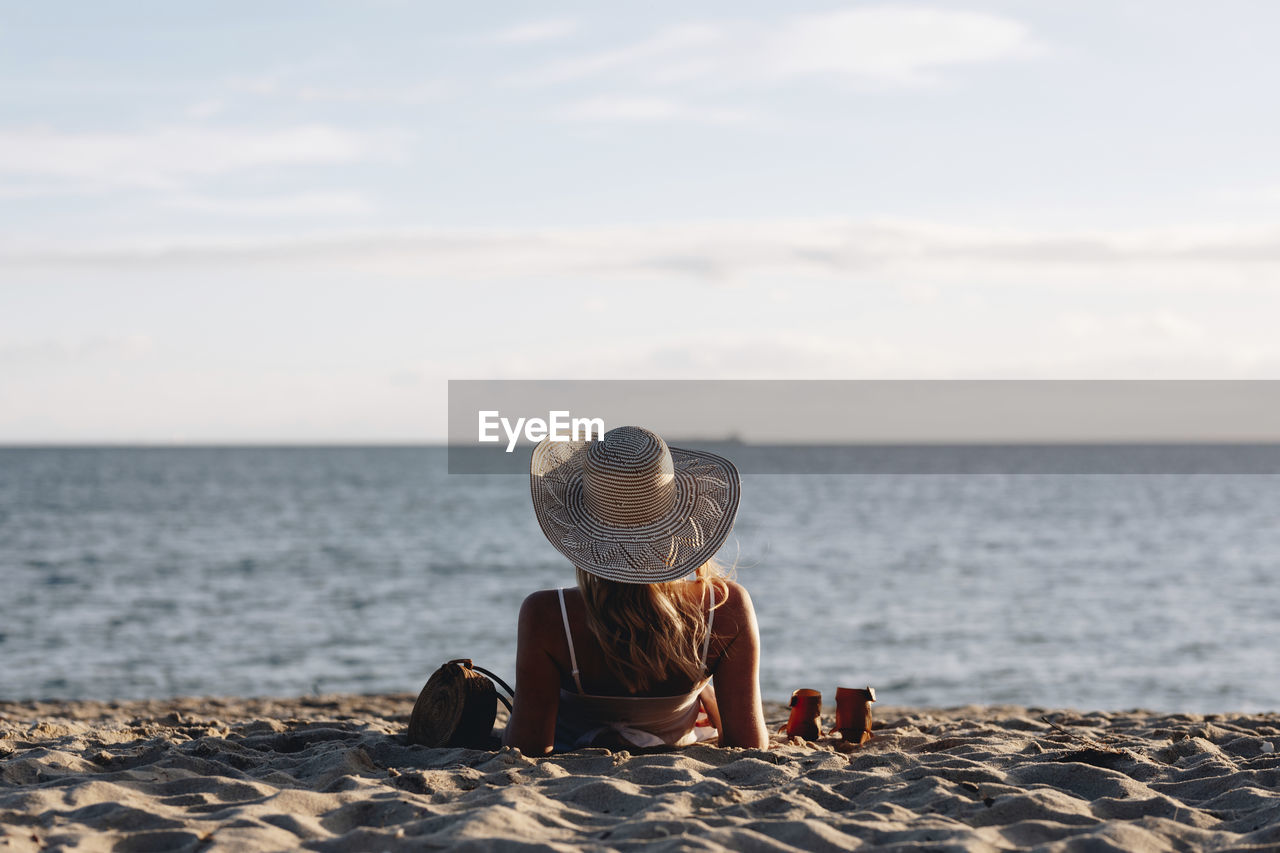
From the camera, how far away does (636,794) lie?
3.58 meters

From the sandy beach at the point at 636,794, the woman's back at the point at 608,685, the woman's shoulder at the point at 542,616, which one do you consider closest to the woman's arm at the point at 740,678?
the woman's back at the point at 608,685

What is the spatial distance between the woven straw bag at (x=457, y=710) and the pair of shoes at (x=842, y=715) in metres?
1.32

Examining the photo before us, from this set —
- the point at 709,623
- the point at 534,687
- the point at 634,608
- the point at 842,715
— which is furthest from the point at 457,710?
the point at 842,715

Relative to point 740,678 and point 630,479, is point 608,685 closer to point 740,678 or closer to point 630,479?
point 740,678

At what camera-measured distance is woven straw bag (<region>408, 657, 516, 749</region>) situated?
4535 mm

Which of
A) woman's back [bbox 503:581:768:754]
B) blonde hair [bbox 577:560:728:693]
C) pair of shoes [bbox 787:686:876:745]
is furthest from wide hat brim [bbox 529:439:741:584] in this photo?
pair of shoes [bbox 787:686:876:745]

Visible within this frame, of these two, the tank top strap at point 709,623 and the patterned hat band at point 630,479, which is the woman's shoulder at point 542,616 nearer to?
the patterned hat band at point 630,479

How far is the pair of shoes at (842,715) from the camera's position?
15.6ft

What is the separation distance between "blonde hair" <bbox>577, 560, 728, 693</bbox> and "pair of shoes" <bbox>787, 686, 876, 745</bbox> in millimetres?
897

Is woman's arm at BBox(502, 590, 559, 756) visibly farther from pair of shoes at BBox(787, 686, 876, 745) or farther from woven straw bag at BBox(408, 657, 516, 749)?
pair of shoes at BBox(787, 686, 876, 745)

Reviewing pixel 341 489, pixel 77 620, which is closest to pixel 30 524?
pixel 77 620

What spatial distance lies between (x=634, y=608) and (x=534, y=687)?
524 millimetres

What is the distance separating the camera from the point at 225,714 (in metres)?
6.97

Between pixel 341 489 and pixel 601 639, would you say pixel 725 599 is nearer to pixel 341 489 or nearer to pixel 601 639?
pixel 601 639
